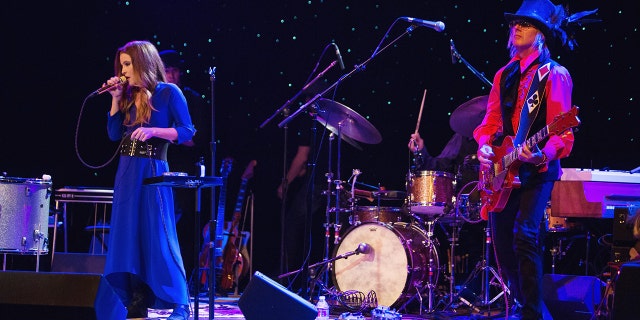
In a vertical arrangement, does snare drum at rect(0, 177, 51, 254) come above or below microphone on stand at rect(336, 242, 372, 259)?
above

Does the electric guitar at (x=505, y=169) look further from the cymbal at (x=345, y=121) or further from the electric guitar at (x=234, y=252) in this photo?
the electric guitar at (x=234, y=252)

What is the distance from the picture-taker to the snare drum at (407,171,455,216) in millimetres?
6566

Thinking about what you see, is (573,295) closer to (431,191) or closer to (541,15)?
(431,191)

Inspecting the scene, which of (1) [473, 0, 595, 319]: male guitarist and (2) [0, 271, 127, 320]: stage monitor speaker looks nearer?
(2) [0, 271, 127, 320]: stage monitor speaker

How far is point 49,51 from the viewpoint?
811 centimetres

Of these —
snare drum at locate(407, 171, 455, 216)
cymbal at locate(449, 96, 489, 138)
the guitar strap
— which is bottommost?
snare drum at locate(407, 171, 455, 216)

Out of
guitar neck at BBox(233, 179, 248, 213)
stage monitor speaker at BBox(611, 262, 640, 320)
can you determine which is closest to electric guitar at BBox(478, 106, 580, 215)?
stage monitor speaker at BBox(611, 262, 640, 320)

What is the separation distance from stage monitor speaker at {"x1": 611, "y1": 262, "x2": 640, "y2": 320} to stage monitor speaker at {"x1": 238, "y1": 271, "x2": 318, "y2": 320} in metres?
2.08

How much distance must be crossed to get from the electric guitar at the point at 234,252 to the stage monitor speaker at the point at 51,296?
4.54 metres

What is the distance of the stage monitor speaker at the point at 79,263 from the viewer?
5.93 m

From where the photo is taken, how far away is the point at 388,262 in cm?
680

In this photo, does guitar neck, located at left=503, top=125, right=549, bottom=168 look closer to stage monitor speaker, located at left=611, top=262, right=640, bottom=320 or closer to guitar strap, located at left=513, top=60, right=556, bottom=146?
guitar strap, located at left=513, top=60, right=556, bottom=146

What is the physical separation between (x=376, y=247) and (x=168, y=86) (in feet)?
8.47

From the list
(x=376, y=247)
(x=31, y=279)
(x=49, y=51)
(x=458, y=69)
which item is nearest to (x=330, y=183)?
(x=376, y=247)
